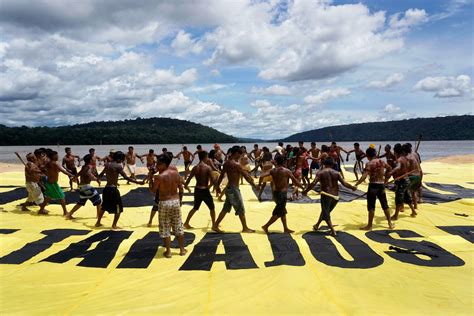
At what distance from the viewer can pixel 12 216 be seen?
10.9 meters

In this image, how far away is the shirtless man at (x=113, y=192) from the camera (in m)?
9.64

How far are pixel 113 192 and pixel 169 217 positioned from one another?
2.74m

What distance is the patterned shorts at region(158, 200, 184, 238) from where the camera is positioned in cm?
766

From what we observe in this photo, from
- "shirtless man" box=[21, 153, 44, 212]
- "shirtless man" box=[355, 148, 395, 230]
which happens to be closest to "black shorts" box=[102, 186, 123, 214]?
"shirtless man" box=[21, 153, 44, 212]

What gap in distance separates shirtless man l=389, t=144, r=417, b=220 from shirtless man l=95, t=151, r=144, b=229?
23.8ft

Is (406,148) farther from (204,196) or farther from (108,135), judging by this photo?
(108,135)

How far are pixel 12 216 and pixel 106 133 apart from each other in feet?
448

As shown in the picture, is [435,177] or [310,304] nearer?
[310,304]

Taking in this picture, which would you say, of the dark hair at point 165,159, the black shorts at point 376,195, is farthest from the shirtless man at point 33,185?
the black shorts at point 376,195

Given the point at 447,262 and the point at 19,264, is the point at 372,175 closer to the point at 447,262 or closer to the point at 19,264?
the point at 447,262

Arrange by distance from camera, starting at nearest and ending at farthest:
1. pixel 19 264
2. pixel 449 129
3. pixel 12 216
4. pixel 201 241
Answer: pixel 19 264 → pixel 201 241 → pixel 12 216 → pixel 449 129

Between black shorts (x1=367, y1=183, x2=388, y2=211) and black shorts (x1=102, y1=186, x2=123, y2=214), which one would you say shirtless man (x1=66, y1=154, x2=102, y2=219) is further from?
black shorts (x1=367, y1=183, x2=388, y2=211)

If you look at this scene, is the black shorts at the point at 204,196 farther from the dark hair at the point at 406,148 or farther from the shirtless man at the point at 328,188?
the dark hair at the point at 406,148

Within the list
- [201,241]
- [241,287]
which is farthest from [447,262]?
[201,241]
